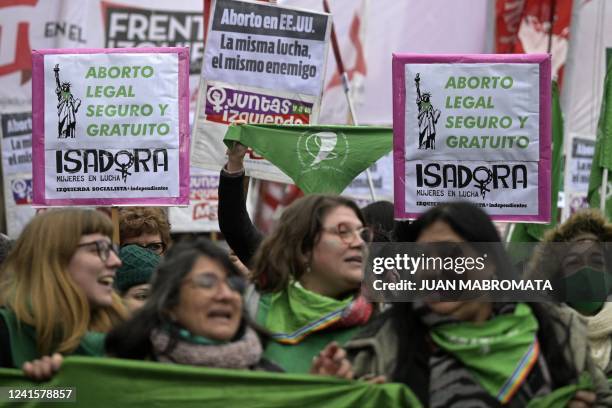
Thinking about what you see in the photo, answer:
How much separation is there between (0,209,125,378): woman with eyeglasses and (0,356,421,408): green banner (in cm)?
27

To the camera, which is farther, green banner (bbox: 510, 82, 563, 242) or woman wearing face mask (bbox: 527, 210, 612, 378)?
green banner (bbox: 510, 82, 563, 242)

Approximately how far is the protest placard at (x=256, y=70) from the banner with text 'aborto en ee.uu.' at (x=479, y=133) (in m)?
1.10

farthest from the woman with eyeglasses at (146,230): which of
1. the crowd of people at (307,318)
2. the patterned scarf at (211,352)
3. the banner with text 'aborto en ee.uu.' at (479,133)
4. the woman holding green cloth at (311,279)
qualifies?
the patterned scarf at (211,352)

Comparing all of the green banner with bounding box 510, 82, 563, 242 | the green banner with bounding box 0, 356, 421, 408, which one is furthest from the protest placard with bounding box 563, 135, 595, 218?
the green banner with bounding box 0, 356, 421, 408

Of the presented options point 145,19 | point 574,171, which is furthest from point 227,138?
point 145,19

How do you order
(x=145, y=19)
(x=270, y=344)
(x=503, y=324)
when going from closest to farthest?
(x=503, y=324) → (x=270, y=344) → (x=145, y=19)

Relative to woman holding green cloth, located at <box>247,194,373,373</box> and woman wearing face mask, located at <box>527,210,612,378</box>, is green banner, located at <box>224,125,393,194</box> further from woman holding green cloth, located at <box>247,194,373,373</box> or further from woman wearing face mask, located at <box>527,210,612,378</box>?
woman holding green cloth, located at <box>247,194,373,373</box>

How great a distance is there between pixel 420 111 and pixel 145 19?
38.7ft

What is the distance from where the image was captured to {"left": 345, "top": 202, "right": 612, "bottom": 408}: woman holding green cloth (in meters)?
3.77

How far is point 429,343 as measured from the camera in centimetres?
388

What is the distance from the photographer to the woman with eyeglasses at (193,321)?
3891mm

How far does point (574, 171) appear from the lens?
1431cm

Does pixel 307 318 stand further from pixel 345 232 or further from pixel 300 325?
pixel 345 232

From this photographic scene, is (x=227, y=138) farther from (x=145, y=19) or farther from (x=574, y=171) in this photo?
(x=145, y=19)
